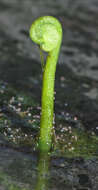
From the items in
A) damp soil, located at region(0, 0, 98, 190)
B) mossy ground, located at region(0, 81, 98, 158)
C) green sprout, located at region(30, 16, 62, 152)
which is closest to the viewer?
green sprout, located at region(30, 16, 62, 152)

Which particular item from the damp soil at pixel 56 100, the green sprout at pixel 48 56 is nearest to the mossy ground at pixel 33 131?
the damp soil at pixel 56 100

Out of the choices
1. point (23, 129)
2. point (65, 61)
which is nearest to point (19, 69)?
point (65, 61)

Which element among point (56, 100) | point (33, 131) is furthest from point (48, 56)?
point (56, 100)

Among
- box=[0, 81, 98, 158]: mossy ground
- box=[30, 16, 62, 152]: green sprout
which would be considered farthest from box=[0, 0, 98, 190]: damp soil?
box=[30, 16, 62, 152]: green sprout

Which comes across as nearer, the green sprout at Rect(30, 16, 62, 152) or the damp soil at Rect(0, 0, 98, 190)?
the green sprout at Rect(30, 16, 62, 152)

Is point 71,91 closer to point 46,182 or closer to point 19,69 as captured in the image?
point 19,69

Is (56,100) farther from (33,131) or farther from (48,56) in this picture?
(48,56)

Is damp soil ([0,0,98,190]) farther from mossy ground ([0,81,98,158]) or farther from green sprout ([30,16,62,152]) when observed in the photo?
green sprout ([30,16,62,152])
